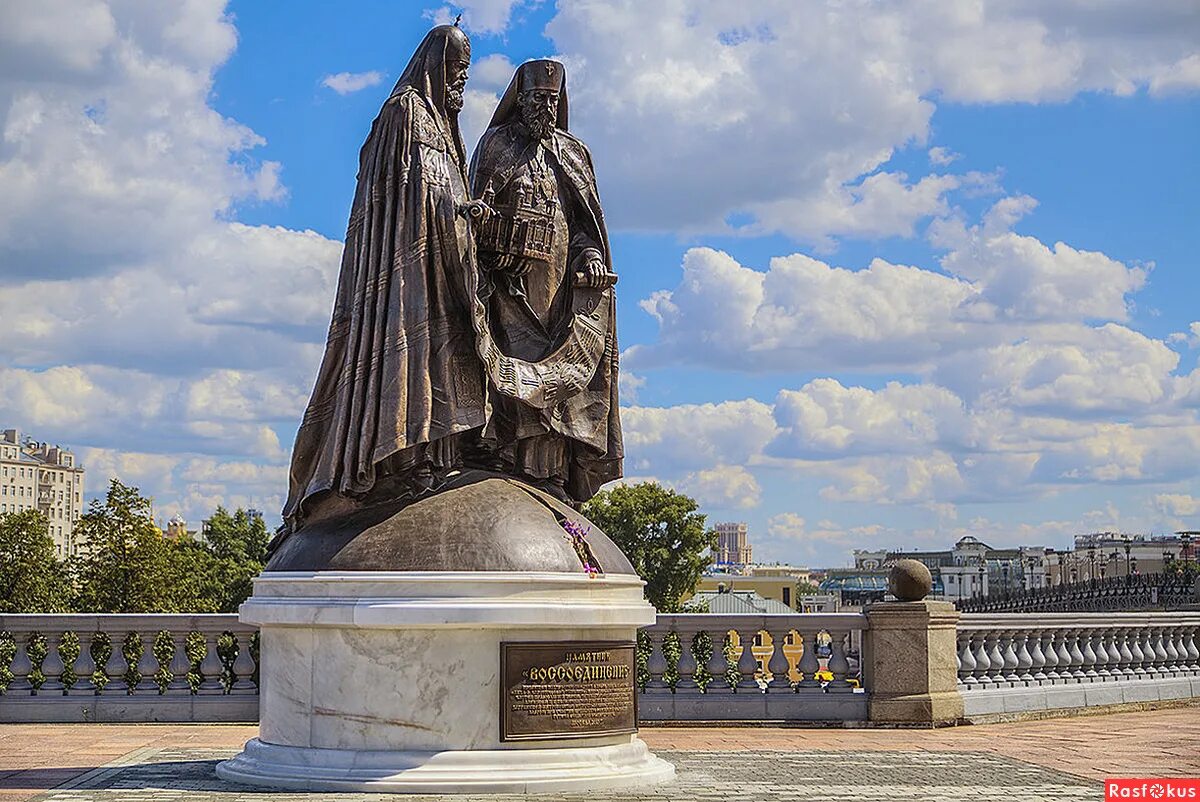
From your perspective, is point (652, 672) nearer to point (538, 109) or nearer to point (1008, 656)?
point (1008, 656)

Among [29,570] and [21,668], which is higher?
[29,570]

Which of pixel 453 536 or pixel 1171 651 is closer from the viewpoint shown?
pixel 453 536

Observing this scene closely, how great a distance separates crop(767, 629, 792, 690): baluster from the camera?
15906 millimetres

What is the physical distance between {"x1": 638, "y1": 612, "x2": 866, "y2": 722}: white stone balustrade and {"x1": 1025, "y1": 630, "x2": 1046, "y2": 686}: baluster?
268 centimetres

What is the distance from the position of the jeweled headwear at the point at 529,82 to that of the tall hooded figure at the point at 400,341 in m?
0.86

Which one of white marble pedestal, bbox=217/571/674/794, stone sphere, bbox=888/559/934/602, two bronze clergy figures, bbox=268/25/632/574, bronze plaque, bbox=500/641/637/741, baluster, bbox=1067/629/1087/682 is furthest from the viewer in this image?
baluster, bbox=1067/629/1087/682

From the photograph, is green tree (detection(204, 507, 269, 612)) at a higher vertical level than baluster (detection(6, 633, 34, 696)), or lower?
higher

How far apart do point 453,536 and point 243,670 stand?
5.66m

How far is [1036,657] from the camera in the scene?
1789 cm

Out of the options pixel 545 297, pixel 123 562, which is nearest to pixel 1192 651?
pixel 545 297

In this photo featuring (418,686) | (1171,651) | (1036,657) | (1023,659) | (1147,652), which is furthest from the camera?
(1171,651)

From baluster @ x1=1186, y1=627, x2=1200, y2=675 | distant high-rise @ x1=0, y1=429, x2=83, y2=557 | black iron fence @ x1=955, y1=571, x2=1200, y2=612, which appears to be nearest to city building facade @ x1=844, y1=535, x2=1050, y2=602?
black iron fence @ x1=955, y1=571, x2=1200, y2=612

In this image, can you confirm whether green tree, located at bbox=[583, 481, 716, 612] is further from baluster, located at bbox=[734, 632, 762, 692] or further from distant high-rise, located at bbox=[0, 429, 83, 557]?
distant high-rise, located at bbox=[0, 429, 83, 557]

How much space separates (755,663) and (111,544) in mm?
26097
